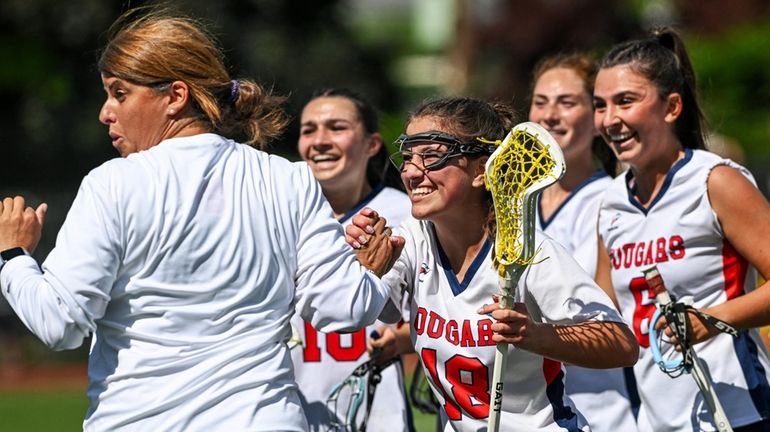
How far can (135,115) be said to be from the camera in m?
3.56

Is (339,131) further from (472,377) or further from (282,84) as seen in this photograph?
(282,84)

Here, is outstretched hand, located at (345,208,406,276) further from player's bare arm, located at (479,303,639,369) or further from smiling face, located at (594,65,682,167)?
smiling face, located at (594,65,682,167)

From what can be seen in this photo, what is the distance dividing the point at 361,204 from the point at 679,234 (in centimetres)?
149

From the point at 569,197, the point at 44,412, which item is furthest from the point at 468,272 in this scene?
the point at 44,412

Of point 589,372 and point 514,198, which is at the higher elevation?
point 514,198

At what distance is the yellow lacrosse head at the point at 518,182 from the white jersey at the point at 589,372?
1.47m

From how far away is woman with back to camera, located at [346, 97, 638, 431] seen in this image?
3.76 metres

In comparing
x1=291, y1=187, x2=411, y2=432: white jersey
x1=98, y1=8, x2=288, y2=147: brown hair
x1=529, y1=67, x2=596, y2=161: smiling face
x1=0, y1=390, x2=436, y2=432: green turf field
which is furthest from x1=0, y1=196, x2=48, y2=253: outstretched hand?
x1=0, y1=390, x2=436, y2=432: green turf field

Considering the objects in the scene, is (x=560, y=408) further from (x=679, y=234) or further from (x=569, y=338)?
(x=679, y=234)

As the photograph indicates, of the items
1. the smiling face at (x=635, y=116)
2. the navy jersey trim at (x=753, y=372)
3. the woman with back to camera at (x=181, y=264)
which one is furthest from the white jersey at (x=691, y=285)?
the woman with back to camera at (x=181, y=264)

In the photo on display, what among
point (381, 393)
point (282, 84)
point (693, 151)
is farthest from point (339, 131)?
point (282, 84)

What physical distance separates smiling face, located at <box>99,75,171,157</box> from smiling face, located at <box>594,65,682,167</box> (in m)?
1.91

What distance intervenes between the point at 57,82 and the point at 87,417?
1892 centimetres

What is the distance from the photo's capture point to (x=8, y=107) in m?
21.8
